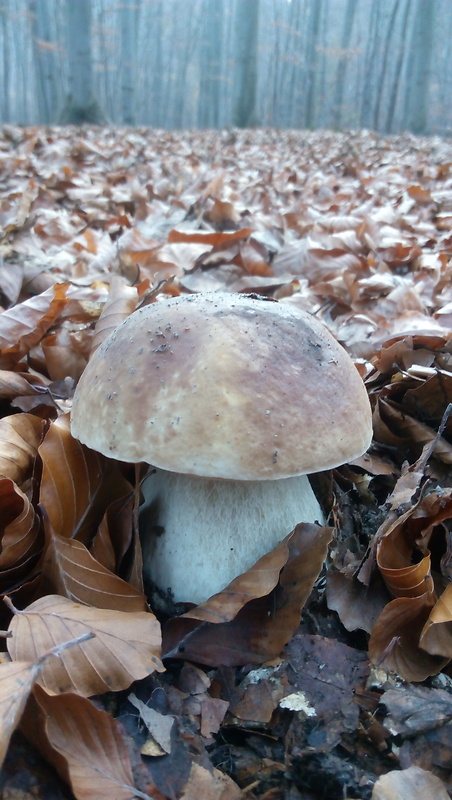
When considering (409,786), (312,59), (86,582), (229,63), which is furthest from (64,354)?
(229,63)

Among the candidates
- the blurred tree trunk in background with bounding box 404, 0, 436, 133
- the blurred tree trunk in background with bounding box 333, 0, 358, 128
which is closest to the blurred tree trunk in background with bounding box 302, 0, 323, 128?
the blurred tree trunk in background with bounding box 333, 0, 358, 128

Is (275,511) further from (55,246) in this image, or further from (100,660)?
(55,246)

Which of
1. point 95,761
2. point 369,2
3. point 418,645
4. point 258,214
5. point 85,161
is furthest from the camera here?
point 369,2

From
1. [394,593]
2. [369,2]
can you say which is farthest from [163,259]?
[369,2]

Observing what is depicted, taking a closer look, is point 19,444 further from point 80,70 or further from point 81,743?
point 80,70

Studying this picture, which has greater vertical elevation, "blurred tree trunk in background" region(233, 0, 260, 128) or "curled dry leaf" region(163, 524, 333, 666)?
"blurred tree trunk in background" region(233, 0, 260, 128)

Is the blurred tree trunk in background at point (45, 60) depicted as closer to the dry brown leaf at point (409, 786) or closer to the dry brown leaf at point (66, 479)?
the dry brown leaf at point (66, 479)

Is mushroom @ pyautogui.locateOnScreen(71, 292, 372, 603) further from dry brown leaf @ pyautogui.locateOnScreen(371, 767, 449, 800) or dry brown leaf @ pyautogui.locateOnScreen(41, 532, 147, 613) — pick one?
dry brown leaf @ pyautogui.locateOnScreen(371, 767, 449, 800)
